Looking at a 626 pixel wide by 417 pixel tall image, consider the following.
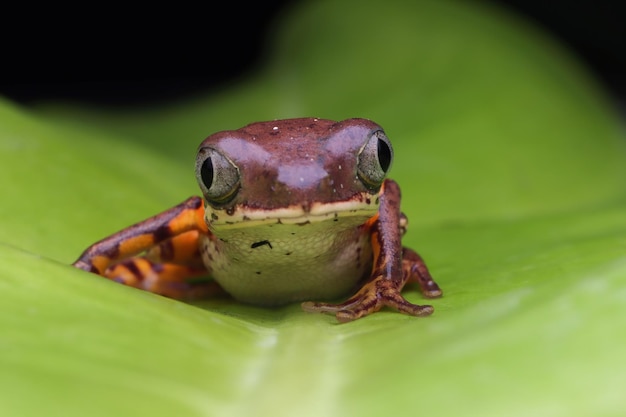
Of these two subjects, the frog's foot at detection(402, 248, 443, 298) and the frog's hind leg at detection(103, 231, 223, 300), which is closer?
the frog's foot at detection(402, 248, 443, 298)

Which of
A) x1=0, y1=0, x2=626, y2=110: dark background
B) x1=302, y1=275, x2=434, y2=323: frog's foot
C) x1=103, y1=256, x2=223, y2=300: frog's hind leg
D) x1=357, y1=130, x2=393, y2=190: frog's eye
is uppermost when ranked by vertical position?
x1=0, y1=0, x2=626, y2=110: dark background

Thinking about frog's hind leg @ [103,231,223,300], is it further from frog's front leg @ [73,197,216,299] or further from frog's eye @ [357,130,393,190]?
frog's eye @ [357,130,393,190]

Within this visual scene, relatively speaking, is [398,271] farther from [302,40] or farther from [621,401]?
[302,40]

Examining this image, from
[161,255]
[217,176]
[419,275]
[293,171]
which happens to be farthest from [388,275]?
[161,255]

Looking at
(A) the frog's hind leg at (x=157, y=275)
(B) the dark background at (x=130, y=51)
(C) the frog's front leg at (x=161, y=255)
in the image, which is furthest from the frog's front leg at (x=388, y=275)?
(B) the dark background at (x=130, y=51)

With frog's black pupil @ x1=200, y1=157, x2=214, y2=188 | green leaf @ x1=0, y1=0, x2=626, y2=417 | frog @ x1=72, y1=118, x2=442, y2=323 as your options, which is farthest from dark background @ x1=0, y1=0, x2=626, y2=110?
frog's black pupil @ x1=200, y1=157, x2=214, y2=188

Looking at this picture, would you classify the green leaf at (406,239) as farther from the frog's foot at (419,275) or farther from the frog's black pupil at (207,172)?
the frog's black pupil at (207,172)

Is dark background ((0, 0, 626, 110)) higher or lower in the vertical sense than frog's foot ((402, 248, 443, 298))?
higher
